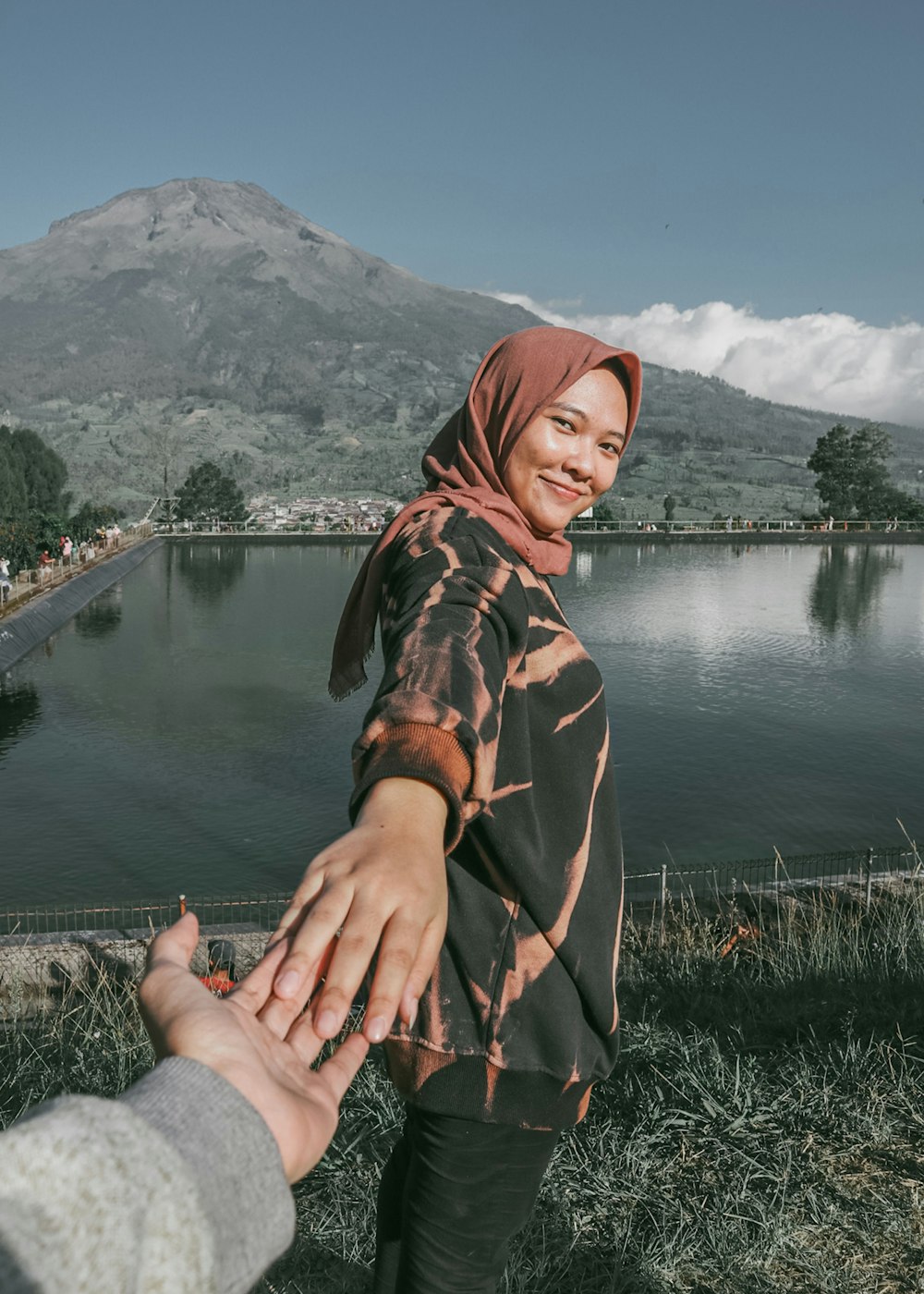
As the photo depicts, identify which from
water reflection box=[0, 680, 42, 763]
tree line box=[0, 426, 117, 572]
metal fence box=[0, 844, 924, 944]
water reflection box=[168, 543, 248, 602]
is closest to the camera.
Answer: metal fence box=[0, 844, 924, 944]

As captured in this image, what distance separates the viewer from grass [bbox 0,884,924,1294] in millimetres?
2158

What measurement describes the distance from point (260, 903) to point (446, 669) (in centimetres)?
663

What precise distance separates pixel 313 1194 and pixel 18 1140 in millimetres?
2161

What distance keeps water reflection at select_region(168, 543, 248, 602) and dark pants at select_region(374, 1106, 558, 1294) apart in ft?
86.3

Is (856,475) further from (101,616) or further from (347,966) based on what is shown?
(347,966)

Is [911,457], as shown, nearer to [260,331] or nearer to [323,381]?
[323,381]

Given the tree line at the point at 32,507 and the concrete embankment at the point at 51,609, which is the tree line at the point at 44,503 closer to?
the tree line at the point at 32,507

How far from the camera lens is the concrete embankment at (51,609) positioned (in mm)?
17734

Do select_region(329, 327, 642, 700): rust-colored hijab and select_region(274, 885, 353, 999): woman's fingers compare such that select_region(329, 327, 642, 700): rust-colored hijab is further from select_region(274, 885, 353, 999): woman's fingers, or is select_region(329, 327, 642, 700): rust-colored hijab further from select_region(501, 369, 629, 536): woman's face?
select_region(274, 885, 353, 999): woman's fingers

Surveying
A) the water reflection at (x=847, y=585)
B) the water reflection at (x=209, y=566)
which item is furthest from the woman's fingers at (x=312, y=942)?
the water reflection at (x=209, y=566)

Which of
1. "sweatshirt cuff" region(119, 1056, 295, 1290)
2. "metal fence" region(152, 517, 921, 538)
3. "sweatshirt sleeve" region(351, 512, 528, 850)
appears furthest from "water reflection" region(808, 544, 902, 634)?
"sweatshirt cuff" region(119, 1056, 295, 1290)

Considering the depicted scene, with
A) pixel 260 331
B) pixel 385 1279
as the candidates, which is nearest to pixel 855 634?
pixel 385 1279

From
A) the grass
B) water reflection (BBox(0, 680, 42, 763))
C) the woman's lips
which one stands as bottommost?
water reflection (BBox(0, 680, 42, 763))

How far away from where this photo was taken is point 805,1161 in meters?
2.46
